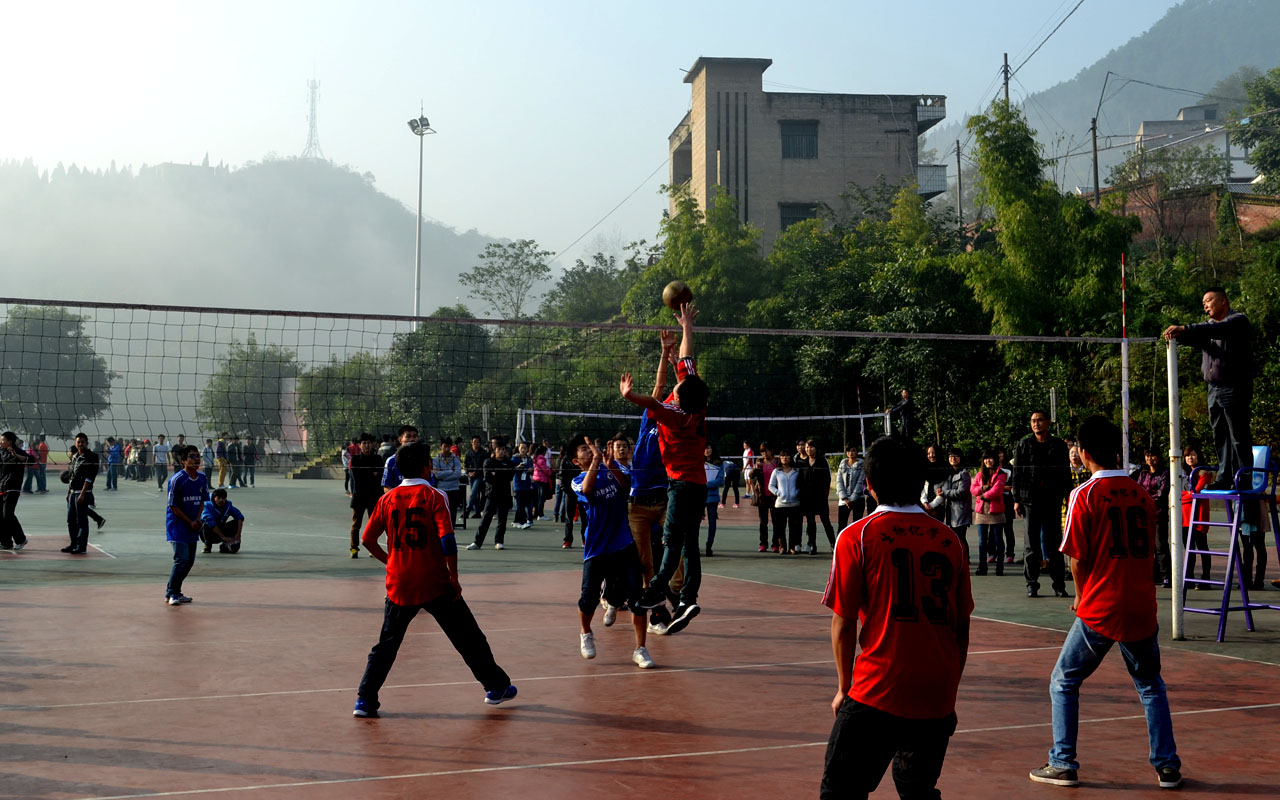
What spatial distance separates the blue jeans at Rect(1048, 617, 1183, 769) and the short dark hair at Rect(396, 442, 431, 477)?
12.0 ft

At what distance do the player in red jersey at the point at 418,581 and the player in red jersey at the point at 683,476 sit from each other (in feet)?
5.22

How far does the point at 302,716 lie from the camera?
21.4 feet

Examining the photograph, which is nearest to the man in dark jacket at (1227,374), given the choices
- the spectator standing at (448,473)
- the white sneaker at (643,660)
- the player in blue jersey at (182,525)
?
the white sneaker at (643,660)

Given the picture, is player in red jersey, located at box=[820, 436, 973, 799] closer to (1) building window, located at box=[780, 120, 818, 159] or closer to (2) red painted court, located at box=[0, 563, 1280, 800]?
(2) red painted court, located at box=[0, 563, 1280, 800]

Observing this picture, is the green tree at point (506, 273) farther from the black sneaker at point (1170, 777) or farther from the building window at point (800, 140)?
the black sneaker at point (1170, 777)

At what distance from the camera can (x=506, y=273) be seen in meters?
69.0

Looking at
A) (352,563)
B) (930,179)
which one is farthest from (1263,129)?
(352,563)

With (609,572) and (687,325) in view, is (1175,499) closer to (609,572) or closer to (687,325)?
(687,325)

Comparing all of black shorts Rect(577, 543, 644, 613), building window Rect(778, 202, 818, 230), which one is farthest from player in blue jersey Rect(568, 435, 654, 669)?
building window Rect(778, 202, 818, 230)

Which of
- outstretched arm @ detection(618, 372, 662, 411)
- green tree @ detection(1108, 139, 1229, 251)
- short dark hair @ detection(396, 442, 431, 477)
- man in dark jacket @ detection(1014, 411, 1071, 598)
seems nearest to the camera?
short dark hair @ detection(396, 442, 431, 477)

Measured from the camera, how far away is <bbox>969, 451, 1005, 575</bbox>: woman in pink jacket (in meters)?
14.1

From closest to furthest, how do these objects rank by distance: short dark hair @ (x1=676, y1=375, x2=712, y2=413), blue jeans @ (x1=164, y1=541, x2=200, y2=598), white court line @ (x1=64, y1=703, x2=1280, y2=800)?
white court line @ (x1=64, y1=703, x2=1280, y2=800) → short dark hair @ (x1=676, y1=375, x2=712, y2=413) → blue jeans @ (x1=164, y1=541, x2=200, y2=598)

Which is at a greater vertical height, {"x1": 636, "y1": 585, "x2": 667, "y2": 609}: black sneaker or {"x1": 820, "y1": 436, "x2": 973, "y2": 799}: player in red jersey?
{"x1": 820, "y1": 436, "x2": 973, "y2": 799}: player in red jersey

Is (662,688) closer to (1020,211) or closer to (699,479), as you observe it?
(699,479)
